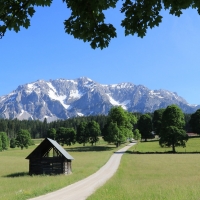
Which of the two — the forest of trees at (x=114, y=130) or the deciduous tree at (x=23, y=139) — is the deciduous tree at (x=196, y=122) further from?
the deciduous tree at (x=23, y=139)

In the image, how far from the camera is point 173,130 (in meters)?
70.1

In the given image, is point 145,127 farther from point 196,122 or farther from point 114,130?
point 114,130

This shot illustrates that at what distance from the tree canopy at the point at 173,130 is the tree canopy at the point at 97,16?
66711 mm

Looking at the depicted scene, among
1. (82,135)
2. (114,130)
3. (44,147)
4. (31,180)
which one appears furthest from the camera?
(82,135)

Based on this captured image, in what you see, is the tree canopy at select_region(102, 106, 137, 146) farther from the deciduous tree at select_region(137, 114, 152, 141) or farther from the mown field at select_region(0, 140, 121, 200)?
the mown field at select_region(0, 140, 121, 200)

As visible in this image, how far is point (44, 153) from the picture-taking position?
44781mm

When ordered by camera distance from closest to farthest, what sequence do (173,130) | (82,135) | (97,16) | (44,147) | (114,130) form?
1. (97,16)
2. (44,147)
3. (173,130)
4. (114,130)
5. (82,135)

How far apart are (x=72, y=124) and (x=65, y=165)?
516ft

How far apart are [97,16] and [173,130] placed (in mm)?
67363

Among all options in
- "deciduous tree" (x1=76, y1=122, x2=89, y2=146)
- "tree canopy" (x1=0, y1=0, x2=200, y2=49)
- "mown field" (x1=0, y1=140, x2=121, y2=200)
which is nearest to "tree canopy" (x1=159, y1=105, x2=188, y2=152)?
"mown field" (x1=0, y1=140, x2=121, y2=200)

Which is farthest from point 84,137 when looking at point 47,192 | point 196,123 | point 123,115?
point 47,192

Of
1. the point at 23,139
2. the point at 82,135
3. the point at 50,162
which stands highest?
the point at 82,135

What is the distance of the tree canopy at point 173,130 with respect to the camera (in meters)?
70.2

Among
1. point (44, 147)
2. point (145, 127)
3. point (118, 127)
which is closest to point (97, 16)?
point (44, 147)
